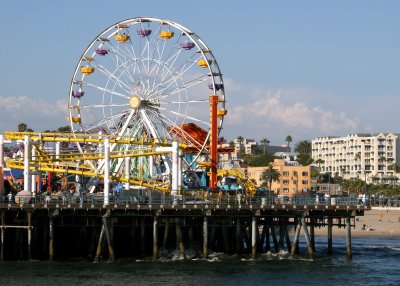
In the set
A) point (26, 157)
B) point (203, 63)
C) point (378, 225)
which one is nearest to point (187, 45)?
point (203, 63)

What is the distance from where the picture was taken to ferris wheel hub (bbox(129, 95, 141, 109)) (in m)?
93.9

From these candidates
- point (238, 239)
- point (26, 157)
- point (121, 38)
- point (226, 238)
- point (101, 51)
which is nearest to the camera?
point (238, 239)

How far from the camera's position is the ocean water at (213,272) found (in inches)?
2538

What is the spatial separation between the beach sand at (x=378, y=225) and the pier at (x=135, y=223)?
44.4 m

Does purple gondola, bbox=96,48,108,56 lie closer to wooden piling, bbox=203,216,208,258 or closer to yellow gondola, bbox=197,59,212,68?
yellow gondola, bbox=197,59,212,68

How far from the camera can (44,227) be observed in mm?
75688

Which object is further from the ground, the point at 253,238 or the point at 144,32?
the point at 144,32

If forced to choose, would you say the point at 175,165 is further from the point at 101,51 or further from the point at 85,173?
the point at 101,51

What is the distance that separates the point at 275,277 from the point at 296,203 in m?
12.0

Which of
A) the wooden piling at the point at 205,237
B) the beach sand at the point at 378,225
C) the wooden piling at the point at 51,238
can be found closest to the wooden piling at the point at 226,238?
the wooden piling at the point at 205,237

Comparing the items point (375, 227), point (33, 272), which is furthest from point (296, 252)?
point (375, 227)

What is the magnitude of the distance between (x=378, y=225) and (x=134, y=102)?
52.4 meters

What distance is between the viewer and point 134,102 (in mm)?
94000

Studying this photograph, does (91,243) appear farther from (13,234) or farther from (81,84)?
(81,84)
